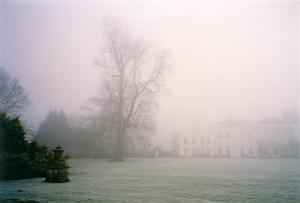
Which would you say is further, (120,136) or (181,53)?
(120,136)

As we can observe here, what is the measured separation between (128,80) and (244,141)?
11.7 ft

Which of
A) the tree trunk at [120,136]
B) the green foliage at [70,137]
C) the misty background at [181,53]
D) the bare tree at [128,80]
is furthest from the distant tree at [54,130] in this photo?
the tree trunk at [120,136]

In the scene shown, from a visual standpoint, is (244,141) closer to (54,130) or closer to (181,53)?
(181,53)

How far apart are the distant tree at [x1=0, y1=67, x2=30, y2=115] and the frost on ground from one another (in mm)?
2041

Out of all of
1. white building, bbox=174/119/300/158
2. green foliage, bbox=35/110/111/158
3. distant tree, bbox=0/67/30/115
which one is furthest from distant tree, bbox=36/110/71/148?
white building, bbox=174/119/300/158

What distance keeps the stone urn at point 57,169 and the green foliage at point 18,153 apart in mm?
641

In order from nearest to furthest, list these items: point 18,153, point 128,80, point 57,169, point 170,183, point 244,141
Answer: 1. point 170,183
2. point 57,169
3. point 18,153
4. point 244,141
5. point 128,80

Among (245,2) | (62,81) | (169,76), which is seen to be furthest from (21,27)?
(245,2)

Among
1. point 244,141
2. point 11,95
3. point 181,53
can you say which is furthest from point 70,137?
point 244,141

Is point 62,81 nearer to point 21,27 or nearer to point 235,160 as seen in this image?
point 21,27

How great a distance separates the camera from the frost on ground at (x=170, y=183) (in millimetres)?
6715

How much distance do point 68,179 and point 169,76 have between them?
11.9 feet

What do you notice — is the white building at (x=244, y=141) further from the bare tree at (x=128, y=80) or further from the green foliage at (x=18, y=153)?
the green foliage at (x=18, y=153)

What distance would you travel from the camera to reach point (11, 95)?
954cm
